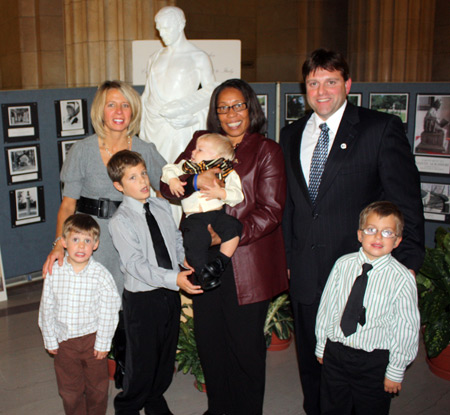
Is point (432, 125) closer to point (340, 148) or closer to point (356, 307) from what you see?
point (340, 148)

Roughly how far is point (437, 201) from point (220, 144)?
3.60m

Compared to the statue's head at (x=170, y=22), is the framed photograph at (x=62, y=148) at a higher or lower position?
lower

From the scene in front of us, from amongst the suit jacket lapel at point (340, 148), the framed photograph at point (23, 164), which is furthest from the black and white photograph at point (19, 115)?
the suit jacket lapel at point (340, 148)

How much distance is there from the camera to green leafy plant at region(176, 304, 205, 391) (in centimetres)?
402

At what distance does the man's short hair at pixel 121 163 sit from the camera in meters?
3.09

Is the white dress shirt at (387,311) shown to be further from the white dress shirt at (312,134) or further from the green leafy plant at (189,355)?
the green leafy plant at (189,355)

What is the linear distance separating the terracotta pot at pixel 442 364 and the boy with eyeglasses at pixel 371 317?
148 centimetres

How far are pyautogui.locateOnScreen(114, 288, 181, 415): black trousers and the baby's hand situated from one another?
61 cm

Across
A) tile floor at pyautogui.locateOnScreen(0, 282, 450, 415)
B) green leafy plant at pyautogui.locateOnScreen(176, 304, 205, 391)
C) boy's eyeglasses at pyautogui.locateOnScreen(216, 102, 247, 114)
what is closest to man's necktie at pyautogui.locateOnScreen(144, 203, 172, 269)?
boy's eyeglasses at pyautogui.locateOnScreen(216, 102, 247, 114)

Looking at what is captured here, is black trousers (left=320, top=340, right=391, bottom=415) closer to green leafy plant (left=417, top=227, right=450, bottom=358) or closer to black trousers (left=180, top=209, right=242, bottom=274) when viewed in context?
black trousers (left=180, top=209, right=242, bottom=274)

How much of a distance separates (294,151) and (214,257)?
0.77 meters

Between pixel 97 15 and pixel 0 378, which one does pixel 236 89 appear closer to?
pixel 0 378

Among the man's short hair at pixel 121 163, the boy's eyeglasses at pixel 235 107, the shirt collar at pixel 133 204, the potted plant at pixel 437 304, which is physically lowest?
the potted plant at pixel 437 304

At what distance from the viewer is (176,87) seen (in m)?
4.67
